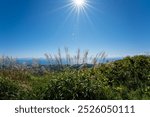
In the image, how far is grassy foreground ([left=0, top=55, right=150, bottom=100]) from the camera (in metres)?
10.8

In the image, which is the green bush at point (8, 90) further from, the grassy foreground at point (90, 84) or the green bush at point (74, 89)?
the green bush at point (74, 89)

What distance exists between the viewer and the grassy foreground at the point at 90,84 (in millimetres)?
10797

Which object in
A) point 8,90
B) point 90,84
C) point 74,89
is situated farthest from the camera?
point 8,90

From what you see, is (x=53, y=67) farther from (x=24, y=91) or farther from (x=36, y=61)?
(x=36, y=61)

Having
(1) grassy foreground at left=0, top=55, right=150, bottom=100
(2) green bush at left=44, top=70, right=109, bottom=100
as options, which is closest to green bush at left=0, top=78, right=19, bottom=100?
(1) grassy foreground at left=0, top=55, right=150, bottom=100

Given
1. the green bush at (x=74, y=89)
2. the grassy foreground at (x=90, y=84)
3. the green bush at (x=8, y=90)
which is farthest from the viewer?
the green bush at (x=8, y=90)

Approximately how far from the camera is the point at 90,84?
36.2ft

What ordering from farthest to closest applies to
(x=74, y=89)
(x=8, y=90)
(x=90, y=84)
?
1. (x=8, y=90)
2. (x=90, y=84)
3. (x=74, y=89)

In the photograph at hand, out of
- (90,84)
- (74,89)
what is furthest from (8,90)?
(90,84)

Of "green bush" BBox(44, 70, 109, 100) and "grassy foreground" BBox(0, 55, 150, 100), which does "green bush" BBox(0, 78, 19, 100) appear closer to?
"grassy foreground" BBox(0, 55, 150, 100)

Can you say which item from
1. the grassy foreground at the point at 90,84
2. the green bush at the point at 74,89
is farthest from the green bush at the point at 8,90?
the green bush at the point at 74,89

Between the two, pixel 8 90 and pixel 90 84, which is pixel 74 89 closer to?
pixel 90 84

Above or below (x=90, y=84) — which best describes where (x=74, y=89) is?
below

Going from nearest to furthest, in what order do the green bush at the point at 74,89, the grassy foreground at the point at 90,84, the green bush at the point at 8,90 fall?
1. the green bush at the point at 74,89
2. the grassy foreground at the point at 90,84
3. the green bush at the point at 8,90
